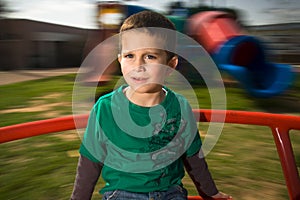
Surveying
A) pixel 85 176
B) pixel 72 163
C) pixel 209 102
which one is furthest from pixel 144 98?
pixel 209 102

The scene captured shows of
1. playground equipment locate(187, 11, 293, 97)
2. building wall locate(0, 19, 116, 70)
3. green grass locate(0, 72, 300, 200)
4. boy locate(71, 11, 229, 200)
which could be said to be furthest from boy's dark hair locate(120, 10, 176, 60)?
building wall locate(0, 19, 116, 70)

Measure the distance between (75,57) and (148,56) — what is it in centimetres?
1134

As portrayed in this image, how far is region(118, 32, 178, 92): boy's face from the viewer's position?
1154 millimetres

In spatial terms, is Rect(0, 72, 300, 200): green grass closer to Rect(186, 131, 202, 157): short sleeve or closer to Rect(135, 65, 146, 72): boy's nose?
Rect(186, 131, 202, 157): short sleeve

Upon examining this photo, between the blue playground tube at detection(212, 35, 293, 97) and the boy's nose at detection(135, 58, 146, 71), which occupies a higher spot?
the boy's nose at detection(135, 58, 146, 71)

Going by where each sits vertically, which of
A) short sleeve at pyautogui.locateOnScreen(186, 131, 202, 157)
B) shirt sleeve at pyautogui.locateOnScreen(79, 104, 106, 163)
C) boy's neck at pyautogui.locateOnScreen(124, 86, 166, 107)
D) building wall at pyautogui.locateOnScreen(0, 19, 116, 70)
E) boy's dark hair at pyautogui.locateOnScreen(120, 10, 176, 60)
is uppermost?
boy's dark hair at pyautogui.locateOnScreen(120, 10, 176, 60)

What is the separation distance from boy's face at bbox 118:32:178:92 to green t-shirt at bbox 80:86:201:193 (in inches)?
3.1

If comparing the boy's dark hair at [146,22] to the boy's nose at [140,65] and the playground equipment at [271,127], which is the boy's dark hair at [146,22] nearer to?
the boy's nose at [140,65]

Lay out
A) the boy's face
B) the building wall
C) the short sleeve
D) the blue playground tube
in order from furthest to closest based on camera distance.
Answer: the building wall → the blue playground tube → the short sleeve → the boy's face

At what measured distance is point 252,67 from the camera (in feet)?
19.0

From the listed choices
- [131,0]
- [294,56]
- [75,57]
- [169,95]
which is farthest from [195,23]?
[75,57]

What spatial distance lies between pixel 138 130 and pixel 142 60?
22cm

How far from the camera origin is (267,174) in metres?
2.19

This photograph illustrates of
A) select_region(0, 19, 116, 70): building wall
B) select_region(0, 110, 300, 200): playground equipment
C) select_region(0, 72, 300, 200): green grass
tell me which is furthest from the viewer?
select_region(0, 19, 116, 70): building wall
